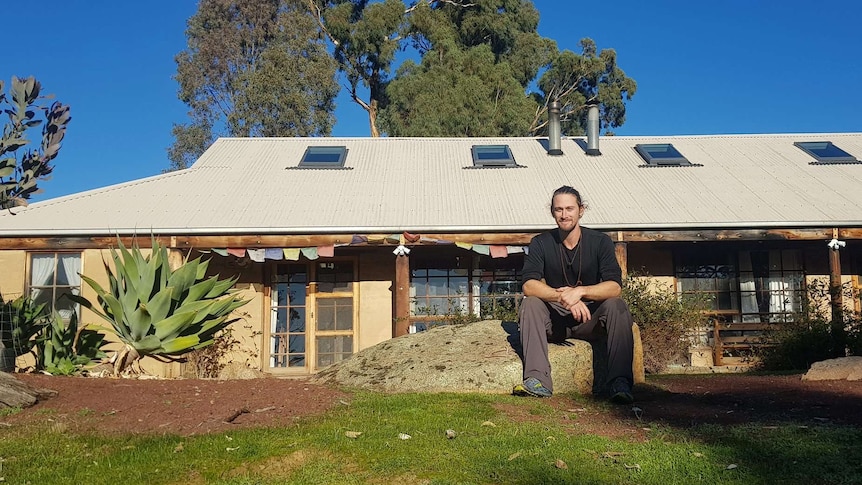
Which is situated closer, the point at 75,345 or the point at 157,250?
the point at 157,250

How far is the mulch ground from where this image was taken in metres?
4.70

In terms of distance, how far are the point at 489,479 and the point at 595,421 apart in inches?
60.6

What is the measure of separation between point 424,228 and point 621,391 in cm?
650

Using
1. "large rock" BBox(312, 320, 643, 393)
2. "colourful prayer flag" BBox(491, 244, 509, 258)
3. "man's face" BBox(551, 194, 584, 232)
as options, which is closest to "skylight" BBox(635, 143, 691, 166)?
"colourful prayer flag" BBox(491, 244, 509, 258)

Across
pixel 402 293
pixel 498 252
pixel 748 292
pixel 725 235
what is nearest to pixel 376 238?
pixel 402 293

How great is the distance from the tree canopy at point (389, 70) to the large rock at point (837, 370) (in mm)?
18865

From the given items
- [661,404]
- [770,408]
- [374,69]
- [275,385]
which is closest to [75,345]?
[275,385]

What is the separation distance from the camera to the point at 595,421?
4.82 meters

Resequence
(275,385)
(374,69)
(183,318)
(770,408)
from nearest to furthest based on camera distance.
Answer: (770,408)
(275,385)
(183,318)
(374,69)

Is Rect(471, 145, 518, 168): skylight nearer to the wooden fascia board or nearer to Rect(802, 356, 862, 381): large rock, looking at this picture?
the wooden fascia board

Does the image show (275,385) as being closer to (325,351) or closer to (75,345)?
(75,345)

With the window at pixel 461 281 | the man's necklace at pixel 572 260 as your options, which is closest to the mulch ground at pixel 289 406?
the man's necklace at pixel 572 260

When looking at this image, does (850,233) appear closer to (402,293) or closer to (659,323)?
(659,323)

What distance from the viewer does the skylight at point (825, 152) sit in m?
14.7
